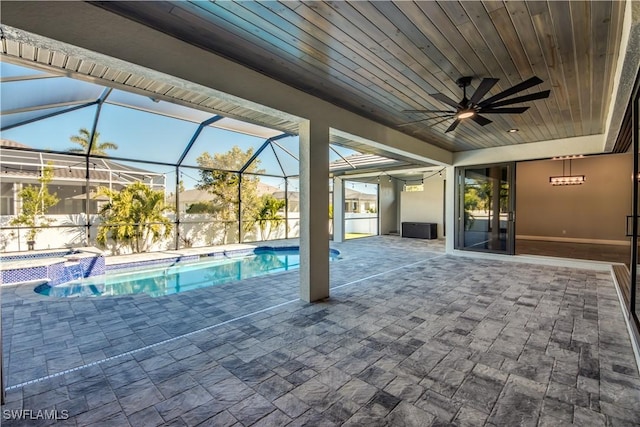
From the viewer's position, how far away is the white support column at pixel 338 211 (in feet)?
36.6

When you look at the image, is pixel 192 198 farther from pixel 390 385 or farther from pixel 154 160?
pixel 390 385

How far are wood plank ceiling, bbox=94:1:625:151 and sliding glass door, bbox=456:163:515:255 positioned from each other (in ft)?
10.6

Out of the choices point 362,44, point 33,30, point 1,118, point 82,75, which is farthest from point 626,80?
point 1,118

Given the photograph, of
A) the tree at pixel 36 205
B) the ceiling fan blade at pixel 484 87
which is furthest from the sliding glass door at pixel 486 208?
the tree at pixel 36 205

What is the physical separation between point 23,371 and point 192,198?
753 centimetres

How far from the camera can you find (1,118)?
5465 mm

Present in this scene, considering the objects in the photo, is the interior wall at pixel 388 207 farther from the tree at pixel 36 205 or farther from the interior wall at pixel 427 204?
the tree at pixel 36 205

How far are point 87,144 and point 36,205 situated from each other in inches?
81.9

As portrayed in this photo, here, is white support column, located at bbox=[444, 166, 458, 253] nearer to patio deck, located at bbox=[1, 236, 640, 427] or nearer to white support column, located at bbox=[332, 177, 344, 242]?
patio deck, located at bbox=[1, 236, 640, 427]

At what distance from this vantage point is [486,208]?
746cm

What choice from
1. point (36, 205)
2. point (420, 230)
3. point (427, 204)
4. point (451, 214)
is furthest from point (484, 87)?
point (427, 204)

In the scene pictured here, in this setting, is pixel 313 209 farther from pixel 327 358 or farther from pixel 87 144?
pixel 87 144

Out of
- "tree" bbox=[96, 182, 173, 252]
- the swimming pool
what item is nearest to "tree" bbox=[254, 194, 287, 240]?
the swimming pool

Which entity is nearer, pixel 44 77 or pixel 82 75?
pixel 82 75
